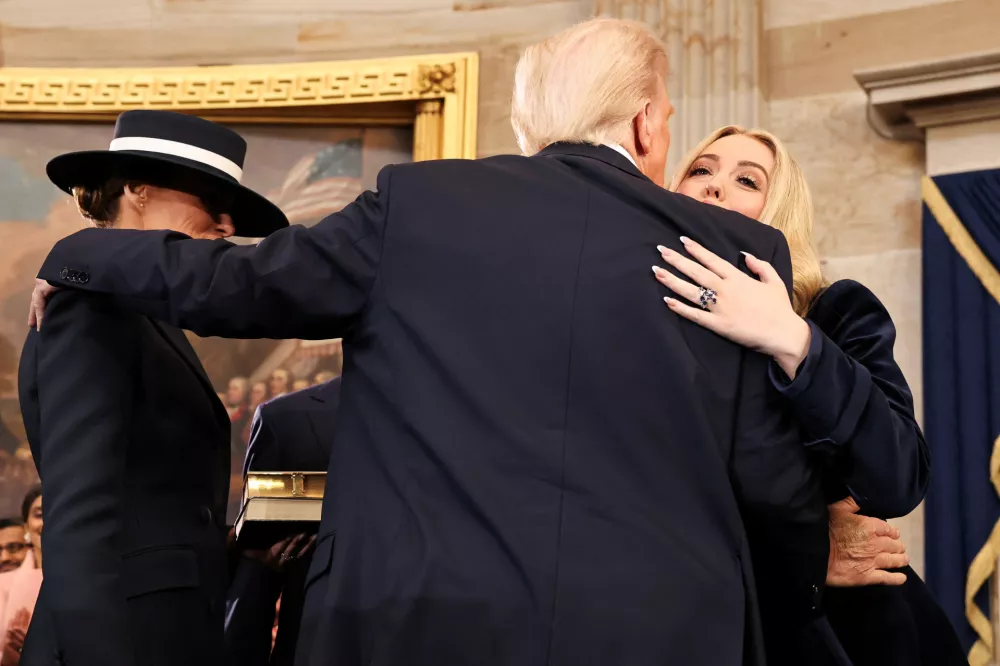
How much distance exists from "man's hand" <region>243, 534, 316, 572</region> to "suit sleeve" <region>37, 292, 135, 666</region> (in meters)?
0.59

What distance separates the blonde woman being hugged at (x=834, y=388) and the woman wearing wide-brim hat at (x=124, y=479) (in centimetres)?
102

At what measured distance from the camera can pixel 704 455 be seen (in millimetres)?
1817

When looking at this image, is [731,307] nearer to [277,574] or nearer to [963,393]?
[277,574]

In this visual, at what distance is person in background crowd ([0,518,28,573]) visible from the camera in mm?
5047

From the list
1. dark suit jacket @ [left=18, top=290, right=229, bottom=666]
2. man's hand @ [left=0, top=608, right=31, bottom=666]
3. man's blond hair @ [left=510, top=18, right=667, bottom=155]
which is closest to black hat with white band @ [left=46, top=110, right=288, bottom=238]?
dark suit jacket @ [left=18, top=290, right=229, bottom=666]

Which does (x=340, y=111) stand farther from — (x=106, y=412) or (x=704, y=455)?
(x=704, y=455)

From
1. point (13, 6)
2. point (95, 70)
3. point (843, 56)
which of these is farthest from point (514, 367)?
point (13, 6)

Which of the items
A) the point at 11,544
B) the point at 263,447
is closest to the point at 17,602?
the point at 11,544

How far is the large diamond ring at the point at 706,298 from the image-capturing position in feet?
6.26

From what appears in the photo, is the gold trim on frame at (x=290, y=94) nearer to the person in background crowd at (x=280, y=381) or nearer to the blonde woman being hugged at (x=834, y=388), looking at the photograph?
the person in background crowd at (x=280, y=381)

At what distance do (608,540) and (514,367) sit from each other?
0.30m

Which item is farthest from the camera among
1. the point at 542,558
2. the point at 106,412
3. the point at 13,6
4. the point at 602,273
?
the point at 13,6

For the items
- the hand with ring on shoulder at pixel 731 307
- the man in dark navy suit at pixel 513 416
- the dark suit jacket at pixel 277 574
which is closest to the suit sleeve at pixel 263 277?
the man in dark navy suit at pixel 513 416

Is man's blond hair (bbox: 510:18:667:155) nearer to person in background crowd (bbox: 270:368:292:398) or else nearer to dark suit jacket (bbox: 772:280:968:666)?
dark suit jacket (bbox: 772:280:968:666)
